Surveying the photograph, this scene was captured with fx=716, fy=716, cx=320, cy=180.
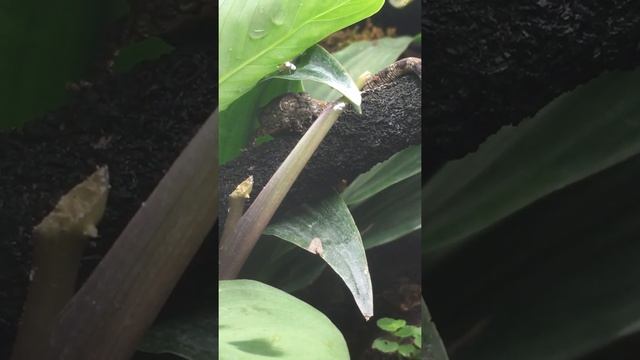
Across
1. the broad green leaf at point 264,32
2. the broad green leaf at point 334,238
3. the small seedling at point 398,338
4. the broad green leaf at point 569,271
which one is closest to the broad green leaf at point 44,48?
the broad green leaf at point 264,32

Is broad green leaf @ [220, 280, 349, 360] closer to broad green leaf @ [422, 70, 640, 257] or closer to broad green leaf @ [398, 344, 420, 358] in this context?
broad green leaf @ [398, 344, 420, 358]

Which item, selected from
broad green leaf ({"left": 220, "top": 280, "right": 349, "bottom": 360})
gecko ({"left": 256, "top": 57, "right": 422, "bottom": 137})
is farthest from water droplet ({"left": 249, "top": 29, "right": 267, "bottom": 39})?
broad green leaf ({"left": 220, "top": 280, "right": 349, "bottom": 360})

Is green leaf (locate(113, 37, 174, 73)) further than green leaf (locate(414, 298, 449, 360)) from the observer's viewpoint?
No

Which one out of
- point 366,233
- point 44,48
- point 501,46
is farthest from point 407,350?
point 44,48

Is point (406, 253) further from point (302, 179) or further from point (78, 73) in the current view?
point (78, 73)

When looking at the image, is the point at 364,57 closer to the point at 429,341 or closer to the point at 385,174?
the point at 385,174

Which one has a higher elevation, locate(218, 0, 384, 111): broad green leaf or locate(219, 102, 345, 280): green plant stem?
locate(218, 0, 384, 111): broad green leaf
